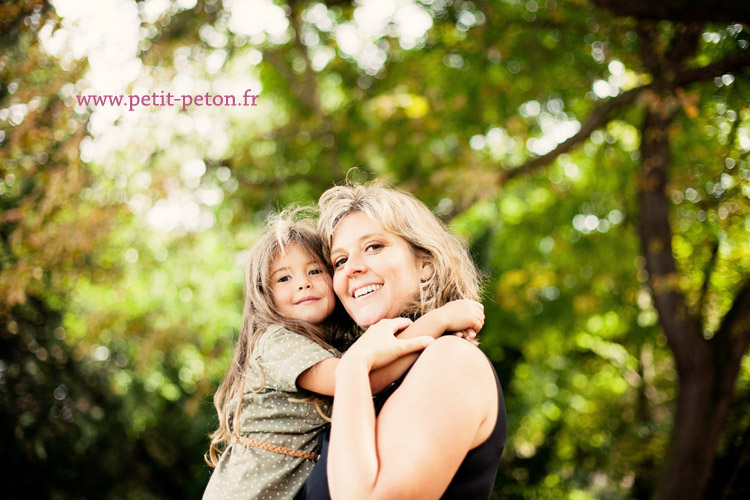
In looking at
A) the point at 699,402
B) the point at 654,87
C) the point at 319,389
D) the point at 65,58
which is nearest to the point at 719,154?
the point at 654,87

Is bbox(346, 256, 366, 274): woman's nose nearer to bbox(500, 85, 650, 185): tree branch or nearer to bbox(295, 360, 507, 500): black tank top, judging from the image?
bbox(295, 360, 507, 500): black tank top

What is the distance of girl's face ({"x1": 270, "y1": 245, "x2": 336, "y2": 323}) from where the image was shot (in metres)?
2.56

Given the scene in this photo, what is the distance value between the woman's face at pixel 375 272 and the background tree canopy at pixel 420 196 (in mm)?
3092

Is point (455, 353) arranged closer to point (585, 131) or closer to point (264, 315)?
point (264, 315)

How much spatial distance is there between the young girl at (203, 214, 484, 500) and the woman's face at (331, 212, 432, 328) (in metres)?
0.21

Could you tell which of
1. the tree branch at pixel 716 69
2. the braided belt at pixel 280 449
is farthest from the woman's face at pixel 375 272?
the tree branch at pixel 716 69

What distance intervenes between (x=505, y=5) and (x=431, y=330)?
6561mm

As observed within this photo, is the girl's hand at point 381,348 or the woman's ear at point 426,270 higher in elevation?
the woman's ear at point 426,270

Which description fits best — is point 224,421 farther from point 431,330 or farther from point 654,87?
point 654,87

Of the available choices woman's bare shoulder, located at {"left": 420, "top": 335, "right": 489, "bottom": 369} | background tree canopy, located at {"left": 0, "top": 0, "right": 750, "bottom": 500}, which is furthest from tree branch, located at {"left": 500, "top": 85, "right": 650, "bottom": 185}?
woman's bare shoulder, located at {"left": 420, "top": 335, "right": 489, "bottom": 369}

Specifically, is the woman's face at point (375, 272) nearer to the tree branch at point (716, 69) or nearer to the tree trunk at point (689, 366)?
the tree branch at point (716, 69)

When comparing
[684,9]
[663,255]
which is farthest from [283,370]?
[663,255]

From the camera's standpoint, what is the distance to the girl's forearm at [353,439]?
147 centimetres

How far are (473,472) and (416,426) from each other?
282 mm
